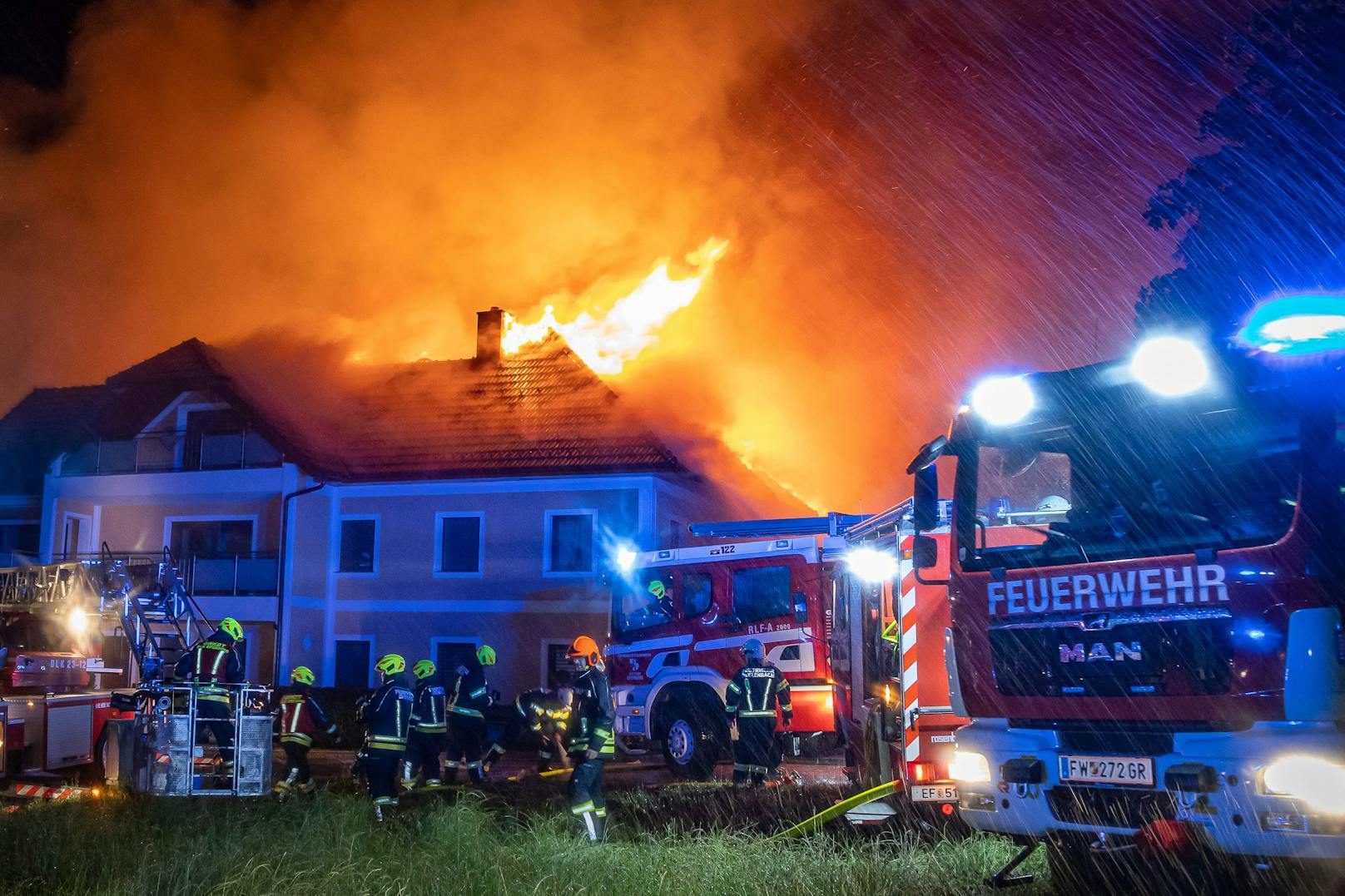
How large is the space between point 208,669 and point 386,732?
7.87 ft

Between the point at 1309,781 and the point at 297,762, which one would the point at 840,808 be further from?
the point at 297,762

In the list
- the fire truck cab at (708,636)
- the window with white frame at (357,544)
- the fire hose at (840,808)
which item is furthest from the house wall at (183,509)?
the fire hose at (840,808)

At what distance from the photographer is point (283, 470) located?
2373 cm

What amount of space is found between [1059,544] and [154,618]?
49.2 feet

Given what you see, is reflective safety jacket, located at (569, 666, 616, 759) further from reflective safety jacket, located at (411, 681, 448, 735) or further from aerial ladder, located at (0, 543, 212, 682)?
aerial ladder, located at (0, 543, 212, 682)

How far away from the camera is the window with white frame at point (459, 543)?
2306cm

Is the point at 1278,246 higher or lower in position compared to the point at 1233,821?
higher

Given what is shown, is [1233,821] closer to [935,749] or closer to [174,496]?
[935,749]

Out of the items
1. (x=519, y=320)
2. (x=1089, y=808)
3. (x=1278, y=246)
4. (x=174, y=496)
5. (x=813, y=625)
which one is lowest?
(x=1089, y=808)

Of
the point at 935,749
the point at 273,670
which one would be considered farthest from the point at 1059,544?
the point at 273,670

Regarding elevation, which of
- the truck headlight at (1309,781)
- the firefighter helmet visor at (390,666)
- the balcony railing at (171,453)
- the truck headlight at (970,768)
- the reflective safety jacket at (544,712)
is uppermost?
the balcony railing at (171,453)

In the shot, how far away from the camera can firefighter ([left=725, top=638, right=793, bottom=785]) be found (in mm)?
11891

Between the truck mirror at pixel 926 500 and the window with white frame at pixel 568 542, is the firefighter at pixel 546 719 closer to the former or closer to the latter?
the truck mirror at pixel 926 500

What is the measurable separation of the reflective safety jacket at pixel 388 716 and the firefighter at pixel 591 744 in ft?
6.23
